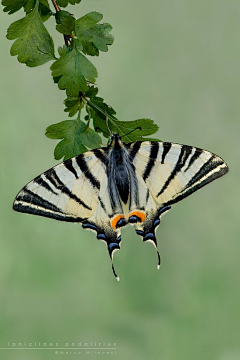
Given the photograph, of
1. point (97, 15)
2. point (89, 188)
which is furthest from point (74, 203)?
point (97, 15)

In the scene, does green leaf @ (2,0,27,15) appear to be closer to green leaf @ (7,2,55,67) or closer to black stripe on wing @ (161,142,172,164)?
green leaf @ (7,2,55,67)

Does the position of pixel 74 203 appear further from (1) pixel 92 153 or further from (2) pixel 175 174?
(2) pixel 175 174

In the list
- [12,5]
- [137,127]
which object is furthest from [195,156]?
[12,5]

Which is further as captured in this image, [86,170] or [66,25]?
[86,170]

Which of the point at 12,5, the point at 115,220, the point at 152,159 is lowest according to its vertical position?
the point at 115,220

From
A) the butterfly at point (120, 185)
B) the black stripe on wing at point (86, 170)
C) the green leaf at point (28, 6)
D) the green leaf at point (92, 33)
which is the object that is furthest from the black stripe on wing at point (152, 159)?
the green leaf at point (28, 6)

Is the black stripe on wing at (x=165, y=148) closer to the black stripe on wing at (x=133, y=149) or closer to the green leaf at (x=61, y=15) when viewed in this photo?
the black stripe on wing at (x=133, y=149)

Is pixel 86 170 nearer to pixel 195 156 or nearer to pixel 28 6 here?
pixel 195 156

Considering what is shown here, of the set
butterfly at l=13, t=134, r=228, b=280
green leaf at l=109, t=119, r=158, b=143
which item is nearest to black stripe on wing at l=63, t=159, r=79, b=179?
butterfly at l=13, t=134, r=228, b=280
